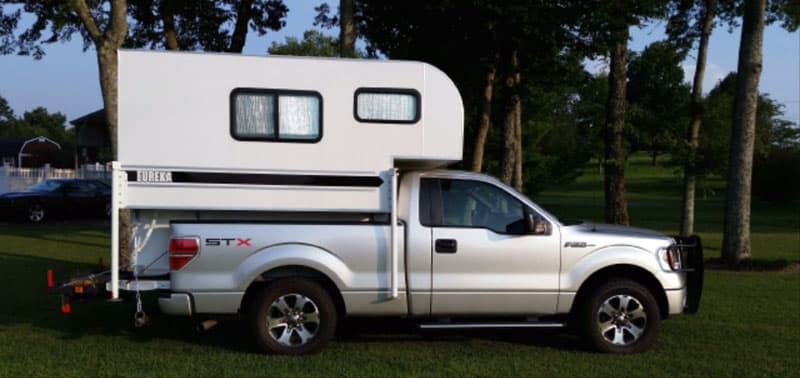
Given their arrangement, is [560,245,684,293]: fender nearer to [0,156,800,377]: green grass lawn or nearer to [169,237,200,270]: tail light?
[0,156,800,377]: green grass lawn

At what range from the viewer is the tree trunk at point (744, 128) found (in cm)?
1347

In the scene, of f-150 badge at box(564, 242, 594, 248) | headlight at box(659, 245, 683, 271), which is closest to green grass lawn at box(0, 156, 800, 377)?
headlight at box(659, 245, 683, 271)

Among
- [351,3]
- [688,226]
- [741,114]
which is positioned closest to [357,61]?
[351,3]

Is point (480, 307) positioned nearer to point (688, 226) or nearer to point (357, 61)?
point (357, 61)

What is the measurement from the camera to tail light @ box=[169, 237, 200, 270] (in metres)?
6.39

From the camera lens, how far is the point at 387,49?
16.7 meters

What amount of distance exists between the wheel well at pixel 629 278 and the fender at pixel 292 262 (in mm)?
2357

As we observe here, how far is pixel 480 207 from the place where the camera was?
705 cm

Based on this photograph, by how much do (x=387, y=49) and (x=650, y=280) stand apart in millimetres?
10702

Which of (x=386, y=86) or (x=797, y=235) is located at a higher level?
(x=386, y=86)

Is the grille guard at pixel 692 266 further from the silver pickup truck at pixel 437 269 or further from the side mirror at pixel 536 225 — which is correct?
Result: the side mirror at pixel 536 225


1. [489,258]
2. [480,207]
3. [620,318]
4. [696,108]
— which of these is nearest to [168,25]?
[480,207]

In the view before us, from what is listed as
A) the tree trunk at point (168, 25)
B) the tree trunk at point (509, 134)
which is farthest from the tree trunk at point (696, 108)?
the tree trunk at point (168, 25)

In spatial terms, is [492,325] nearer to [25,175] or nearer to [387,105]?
[387,105]
